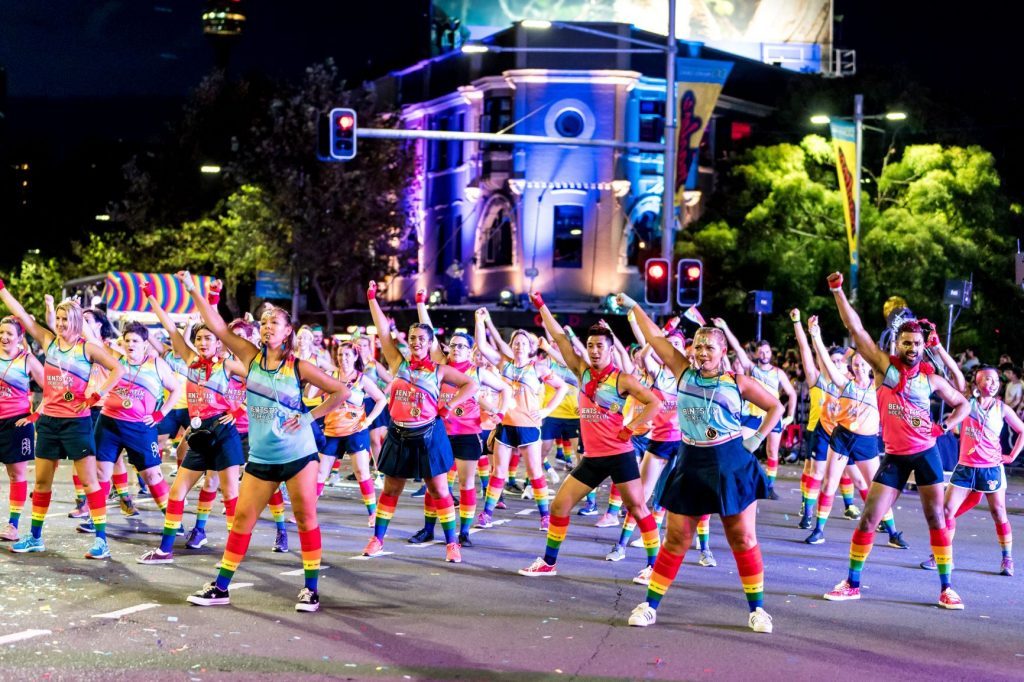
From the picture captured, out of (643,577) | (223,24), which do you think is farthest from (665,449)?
(223,24)

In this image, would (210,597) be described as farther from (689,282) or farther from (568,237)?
(568,237)

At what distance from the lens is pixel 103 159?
75.4m

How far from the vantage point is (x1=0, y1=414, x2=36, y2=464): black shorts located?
38.0 feet

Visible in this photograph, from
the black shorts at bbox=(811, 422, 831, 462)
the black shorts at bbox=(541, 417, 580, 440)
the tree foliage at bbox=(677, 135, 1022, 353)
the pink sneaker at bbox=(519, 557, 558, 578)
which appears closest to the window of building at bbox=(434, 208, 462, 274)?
the tree foliage at bbox=(677, 135, 1022, 353)

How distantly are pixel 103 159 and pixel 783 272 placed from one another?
49.8 m

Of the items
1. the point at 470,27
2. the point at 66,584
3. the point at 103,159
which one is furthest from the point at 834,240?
the point at 103,159

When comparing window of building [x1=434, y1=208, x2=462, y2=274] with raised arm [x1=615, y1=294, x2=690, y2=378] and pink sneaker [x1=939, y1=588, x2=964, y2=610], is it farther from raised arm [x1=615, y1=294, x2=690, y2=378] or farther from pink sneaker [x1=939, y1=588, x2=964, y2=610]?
raised arm [x1=615, y1=294, x2=690, y2=378]

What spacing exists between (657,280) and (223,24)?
295 ft

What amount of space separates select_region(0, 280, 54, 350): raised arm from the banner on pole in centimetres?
2114

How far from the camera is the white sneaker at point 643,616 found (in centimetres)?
891

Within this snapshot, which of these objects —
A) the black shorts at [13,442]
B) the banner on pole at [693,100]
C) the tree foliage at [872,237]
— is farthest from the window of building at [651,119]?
the black shorts at [13,442]

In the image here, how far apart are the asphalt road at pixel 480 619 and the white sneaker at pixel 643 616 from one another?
0.31ft

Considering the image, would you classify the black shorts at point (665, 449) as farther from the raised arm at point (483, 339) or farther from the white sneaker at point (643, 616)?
the white sneaker at point (643, 616)

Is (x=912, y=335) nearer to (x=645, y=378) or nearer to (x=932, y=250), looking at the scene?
(x=645, y=378)
